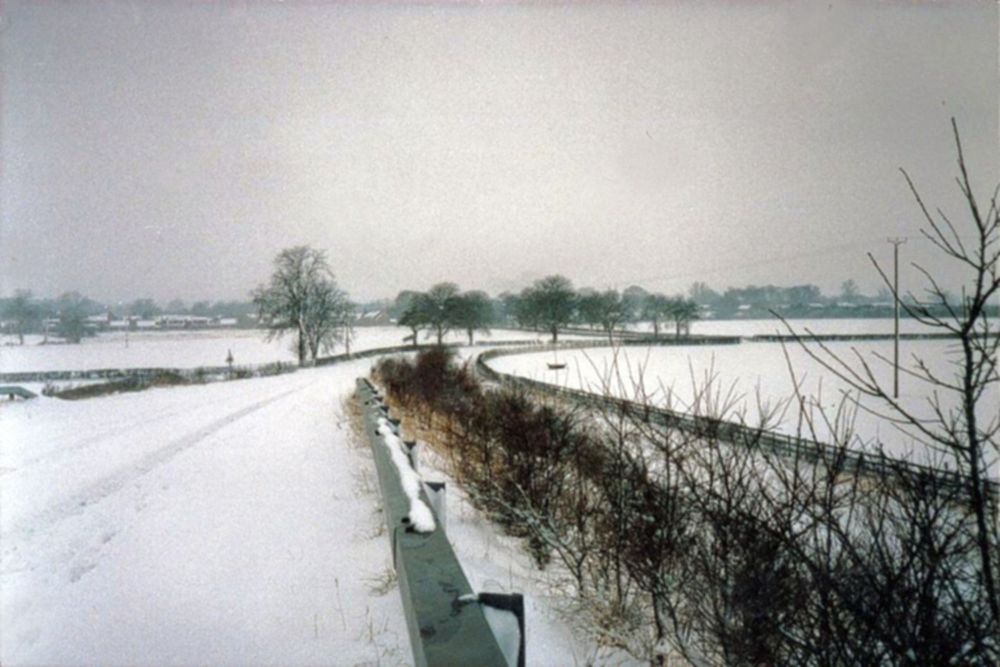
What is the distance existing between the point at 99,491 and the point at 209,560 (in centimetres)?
377

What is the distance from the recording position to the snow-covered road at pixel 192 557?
3438 millimetres

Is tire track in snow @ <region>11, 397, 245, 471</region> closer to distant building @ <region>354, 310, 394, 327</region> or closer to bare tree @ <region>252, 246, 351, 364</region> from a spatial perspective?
bare tree @ <region>252, 246, 351, 364</region>

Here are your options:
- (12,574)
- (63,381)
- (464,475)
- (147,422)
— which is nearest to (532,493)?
(464,475)

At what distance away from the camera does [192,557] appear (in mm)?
4836

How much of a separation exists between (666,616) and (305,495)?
4205mm

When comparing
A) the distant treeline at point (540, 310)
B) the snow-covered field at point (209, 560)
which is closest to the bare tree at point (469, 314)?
the distant treeline at point (540, 310)

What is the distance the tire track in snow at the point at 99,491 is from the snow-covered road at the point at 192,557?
0.09ft

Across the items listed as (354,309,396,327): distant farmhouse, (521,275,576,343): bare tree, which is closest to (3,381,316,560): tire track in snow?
(521,275,576,343): bare tree

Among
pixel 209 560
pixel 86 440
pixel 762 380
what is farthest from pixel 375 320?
pixel 209 560

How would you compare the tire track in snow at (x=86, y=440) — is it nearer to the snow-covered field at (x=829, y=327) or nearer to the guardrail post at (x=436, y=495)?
the guardrail post at (x=436, y=495)

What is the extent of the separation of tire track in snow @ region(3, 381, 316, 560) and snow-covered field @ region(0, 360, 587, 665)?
28 millimetres

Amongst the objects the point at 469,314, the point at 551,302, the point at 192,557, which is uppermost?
the point at 551,302

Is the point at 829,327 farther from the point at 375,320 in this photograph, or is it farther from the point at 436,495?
the point at 436,495

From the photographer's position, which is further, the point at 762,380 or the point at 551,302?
the point at 551,302
